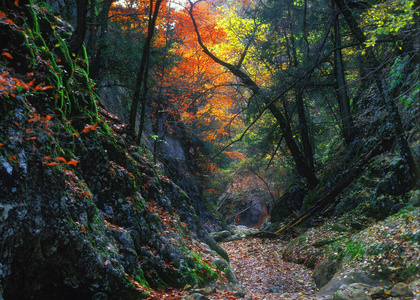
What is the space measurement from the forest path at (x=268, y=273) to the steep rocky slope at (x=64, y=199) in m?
1.30

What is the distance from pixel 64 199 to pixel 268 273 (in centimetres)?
676

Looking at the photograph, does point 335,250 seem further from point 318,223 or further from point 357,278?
point 318,223

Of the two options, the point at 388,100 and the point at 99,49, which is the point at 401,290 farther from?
the point at 99,49

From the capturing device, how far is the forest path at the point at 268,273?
22.6 feet

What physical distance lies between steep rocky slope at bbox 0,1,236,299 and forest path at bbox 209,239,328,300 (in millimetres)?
1298

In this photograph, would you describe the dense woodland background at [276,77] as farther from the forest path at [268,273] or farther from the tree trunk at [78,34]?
the forest path at [268,273]

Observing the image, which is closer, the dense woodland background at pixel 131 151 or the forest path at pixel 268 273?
the dense woodland background at pixel 131 151

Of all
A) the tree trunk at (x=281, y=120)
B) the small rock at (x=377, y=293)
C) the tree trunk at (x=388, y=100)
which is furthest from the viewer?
the tree trunk at (x=281, y=120)

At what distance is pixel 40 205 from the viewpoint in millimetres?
3453

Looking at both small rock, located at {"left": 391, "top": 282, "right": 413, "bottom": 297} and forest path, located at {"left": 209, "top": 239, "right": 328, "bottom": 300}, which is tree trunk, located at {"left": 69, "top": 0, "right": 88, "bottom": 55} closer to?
forest path, located at {"left": 209, "top": 239, "right": 328, "bottom": 300}

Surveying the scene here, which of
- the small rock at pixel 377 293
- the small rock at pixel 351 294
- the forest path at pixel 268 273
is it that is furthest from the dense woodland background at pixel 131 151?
the small rock at pixel 351 294

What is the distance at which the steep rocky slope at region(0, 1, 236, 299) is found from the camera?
322cm

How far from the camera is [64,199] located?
3832mm

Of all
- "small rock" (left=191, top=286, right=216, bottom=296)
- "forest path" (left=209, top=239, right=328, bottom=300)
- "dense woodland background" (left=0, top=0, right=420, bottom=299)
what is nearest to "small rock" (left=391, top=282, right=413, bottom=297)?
"dense woodland background" (left=0, top=0, right=420, bottom=299)
